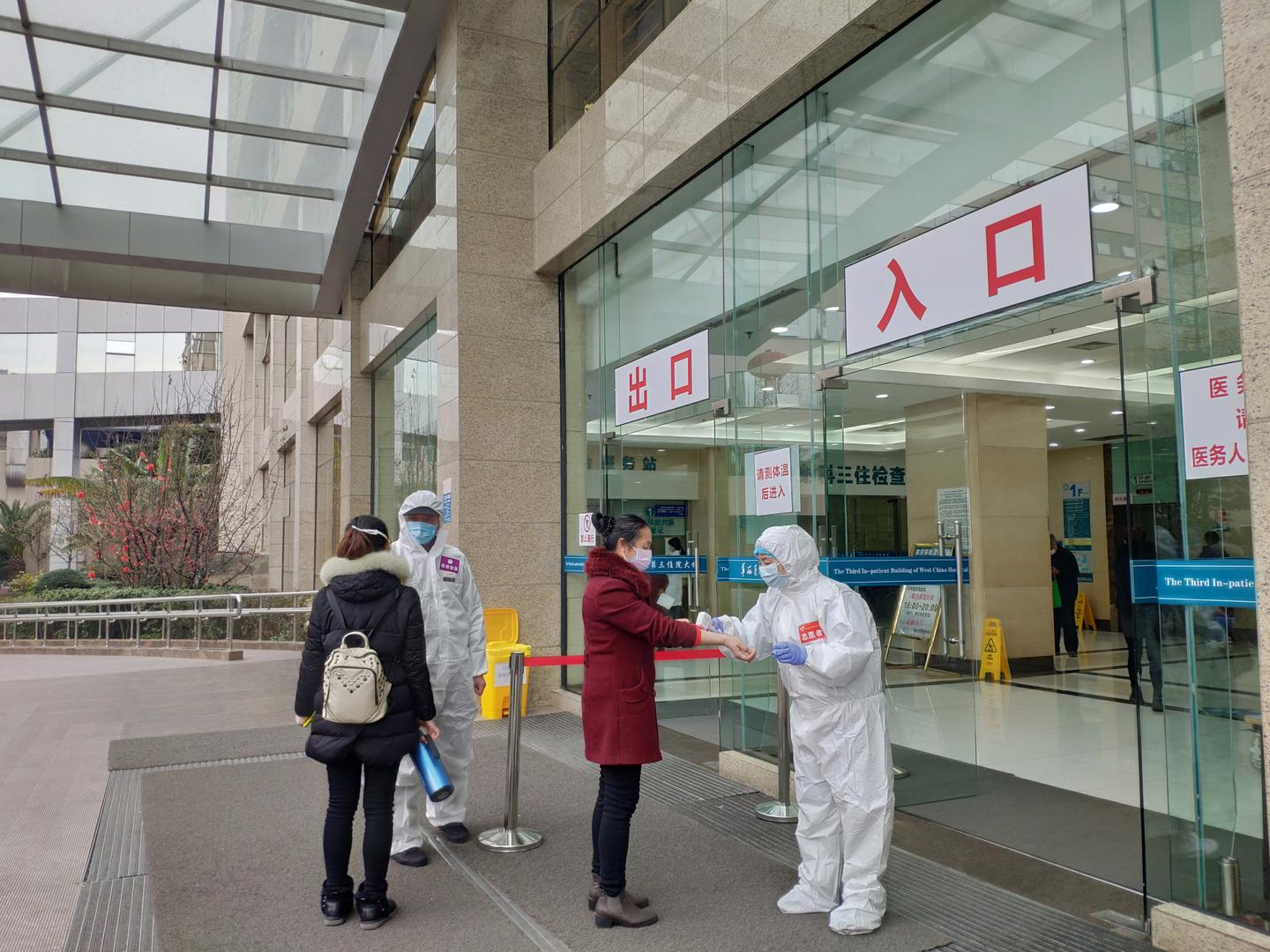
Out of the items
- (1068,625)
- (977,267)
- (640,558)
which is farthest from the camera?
(1068,625)

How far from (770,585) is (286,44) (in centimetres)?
821

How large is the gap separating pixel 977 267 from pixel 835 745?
2311 millimetres

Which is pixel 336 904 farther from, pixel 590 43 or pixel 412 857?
pixel 590 43

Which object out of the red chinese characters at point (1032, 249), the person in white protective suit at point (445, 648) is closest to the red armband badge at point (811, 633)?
the person in white protective suit at point (445, 648)

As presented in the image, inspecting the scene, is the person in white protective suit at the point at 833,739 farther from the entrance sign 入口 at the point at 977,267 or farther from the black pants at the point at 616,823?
the entrance sign 入口 at the point at 977,267

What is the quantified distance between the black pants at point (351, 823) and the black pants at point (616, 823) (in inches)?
32.2

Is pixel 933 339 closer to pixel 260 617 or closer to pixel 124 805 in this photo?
pixel 124 805

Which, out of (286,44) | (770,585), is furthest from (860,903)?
(286,44)

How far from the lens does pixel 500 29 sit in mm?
8945

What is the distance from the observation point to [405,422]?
11773 mm

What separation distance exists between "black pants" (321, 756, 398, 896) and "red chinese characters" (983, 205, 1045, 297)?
3314 mm

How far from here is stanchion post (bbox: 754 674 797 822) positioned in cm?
491

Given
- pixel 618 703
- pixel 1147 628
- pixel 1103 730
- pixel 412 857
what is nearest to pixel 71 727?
pixel 412 857

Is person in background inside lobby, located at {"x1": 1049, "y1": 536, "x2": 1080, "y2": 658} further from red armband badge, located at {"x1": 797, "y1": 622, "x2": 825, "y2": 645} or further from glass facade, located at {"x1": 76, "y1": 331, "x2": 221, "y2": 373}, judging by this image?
glass facade, located at {"x1": 76, "y1": 331, "x2": 221, "y2": 373}
